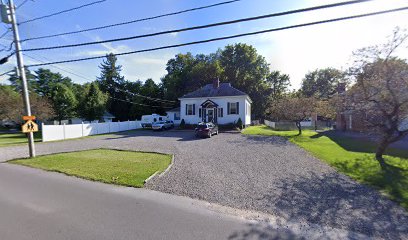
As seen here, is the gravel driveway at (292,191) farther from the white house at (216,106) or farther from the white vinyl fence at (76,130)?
the white house at (216,106)

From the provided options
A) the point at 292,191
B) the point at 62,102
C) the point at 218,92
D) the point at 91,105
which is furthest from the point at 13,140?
the point at 292,191

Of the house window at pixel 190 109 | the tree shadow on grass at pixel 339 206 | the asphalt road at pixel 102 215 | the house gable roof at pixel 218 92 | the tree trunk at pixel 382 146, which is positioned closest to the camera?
the asphalt road at pixel 102 215

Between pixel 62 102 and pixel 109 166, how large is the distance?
2923 centimetres

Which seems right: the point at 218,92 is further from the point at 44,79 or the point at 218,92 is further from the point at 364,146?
the point at 44,79

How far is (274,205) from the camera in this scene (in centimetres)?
532

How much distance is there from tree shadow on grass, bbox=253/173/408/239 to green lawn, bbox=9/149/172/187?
435 cm

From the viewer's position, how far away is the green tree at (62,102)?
32.1m

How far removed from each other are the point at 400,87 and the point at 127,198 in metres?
12.0

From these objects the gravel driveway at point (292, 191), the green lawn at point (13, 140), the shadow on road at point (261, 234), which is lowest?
the green lawn at point (13, 140)

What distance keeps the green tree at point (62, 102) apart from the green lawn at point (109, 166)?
81.2 feet

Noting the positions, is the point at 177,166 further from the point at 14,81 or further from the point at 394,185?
the point at 14,81

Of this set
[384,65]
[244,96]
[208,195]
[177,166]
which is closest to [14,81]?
[244,96]

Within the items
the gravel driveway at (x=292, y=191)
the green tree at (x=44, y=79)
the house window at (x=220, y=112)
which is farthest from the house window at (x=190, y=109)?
the green tree at (x=44, y=79)

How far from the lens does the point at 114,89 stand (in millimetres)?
49125
